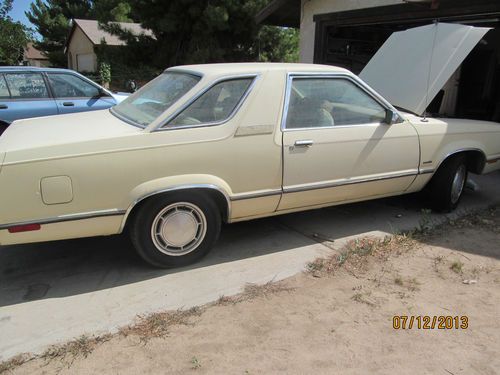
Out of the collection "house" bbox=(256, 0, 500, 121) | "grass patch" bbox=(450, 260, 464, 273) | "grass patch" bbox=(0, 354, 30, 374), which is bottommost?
"grass patch" bbox=(0, 354, 30, 374)

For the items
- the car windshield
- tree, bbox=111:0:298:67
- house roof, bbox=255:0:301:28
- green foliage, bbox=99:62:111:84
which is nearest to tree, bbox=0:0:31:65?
green foliage, bbox=99:62:111:84

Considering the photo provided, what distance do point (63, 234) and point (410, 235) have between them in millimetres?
3104

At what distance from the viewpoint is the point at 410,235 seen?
175 inches

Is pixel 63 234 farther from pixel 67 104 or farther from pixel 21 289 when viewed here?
pixel 67 104

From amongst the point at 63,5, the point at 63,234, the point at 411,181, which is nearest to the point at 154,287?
the point at 63,234

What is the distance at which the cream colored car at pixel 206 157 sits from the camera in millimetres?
3158

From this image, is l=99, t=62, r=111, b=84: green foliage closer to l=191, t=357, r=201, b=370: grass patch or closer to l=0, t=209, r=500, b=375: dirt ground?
l=0, t=209, r=500, b=375: dirt ground

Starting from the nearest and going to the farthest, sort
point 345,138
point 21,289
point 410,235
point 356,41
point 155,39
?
point 21,289 → point 345,138 → point 410,235 → point 356,41 → point 155,39

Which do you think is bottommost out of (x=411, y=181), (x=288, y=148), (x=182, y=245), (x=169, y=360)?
(x=169, y=360)

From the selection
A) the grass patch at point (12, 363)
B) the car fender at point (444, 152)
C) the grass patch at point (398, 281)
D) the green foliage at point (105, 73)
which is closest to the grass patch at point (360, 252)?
the grass patch at point (398, 281)

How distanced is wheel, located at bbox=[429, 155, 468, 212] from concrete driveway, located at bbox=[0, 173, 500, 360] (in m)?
0.16

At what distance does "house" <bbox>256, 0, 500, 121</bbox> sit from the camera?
7.84 meters
